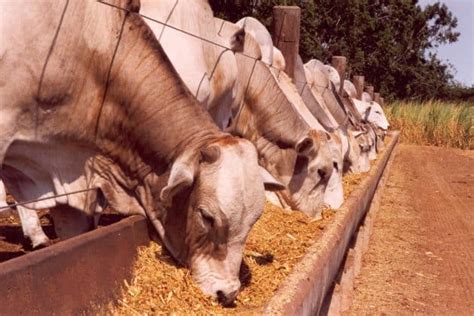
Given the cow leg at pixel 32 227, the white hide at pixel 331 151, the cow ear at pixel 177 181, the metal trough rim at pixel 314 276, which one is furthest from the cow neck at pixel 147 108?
the white hide at pixel 331 151

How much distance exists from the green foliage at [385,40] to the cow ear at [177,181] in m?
26.5

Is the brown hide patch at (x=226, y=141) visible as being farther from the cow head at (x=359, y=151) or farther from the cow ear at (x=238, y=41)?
the cow head at (x=359, y=151)

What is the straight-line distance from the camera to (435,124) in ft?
94.5

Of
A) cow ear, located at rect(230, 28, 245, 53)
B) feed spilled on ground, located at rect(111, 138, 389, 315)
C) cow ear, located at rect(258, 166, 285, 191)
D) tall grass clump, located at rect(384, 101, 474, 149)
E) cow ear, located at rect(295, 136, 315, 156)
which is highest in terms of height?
cow ear, located at rect(230, 28, 245, 53)

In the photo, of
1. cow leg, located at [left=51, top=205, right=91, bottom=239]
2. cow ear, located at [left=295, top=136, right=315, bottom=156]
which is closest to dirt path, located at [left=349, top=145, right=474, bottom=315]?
cow ear, located at [left=295, top=136, right=315, bottom=156]

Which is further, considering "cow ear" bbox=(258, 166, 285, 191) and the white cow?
"cow ear" bbox=(258, 166, 285, 191)

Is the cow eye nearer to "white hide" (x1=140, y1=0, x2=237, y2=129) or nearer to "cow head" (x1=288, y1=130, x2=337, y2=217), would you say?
"white hide" (x1=140, y1=0, x2=237, y2=129)

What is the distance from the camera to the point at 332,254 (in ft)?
13.8

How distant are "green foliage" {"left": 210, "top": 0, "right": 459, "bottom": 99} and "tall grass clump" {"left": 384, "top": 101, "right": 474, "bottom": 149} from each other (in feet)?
11.8

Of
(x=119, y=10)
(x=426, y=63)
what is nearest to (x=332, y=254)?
(x=119, y=10)

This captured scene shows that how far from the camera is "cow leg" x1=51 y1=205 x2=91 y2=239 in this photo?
4.05 meters

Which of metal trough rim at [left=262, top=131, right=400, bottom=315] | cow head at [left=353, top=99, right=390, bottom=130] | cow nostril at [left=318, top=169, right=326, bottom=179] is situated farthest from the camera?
cow head at [left=353, top=99, right=390, bottom=130]

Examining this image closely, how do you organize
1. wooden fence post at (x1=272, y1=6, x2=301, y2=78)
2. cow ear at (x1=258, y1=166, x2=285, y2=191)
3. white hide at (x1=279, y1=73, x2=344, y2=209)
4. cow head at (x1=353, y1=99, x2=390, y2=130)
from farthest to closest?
cow head at (x1=353, y1=99, x2=390, y2=130)
wooden fence post at (x1=272, y1=6, x2=301, y2=78)
white hide at (x1=279, y1=73, x2=344, y2=209)
cow ear at (x1=258, y1=166, x2=285, y2=191)

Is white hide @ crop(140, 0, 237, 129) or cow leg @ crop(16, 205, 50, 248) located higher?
white hide @ crop(140, 0, 237, 129)
